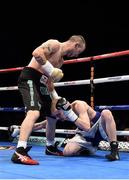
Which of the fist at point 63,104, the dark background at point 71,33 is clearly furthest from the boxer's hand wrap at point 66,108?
the dark background at point 71,33

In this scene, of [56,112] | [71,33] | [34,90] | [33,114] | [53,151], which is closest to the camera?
[33,114]

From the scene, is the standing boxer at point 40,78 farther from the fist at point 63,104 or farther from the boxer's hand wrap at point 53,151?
the boxer's hand wrap at point 53,151

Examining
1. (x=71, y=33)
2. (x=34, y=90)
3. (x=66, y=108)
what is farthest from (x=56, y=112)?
(x=71, y=33)

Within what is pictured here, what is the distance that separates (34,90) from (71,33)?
434cm

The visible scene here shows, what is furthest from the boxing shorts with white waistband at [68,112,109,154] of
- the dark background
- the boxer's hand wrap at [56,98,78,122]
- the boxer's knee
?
the dark background

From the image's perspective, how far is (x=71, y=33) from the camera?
21.7ft

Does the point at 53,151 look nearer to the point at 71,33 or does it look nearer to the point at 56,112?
the point at 56,112

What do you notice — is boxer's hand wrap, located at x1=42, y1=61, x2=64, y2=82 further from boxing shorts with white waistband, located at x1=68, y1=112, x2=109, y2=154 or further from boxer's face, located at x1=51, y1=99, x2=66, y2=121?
boxing shorts with white waistband, located at x1=68, y1=112, x2=109, y2=154

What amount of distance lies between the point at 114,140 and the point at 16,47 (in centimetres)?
455

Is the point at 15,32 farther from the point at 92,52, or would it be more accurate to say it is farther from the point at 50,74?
the point at 50,74

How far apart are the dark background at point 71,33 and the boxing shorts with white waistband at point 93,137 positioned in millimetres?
3668

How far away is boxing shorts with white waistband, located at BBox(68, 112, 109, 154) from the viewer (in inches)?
102

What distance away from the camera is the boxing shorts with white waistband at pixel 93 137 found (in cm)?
259

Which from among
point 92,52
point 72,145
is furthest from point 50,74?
point 92,52
